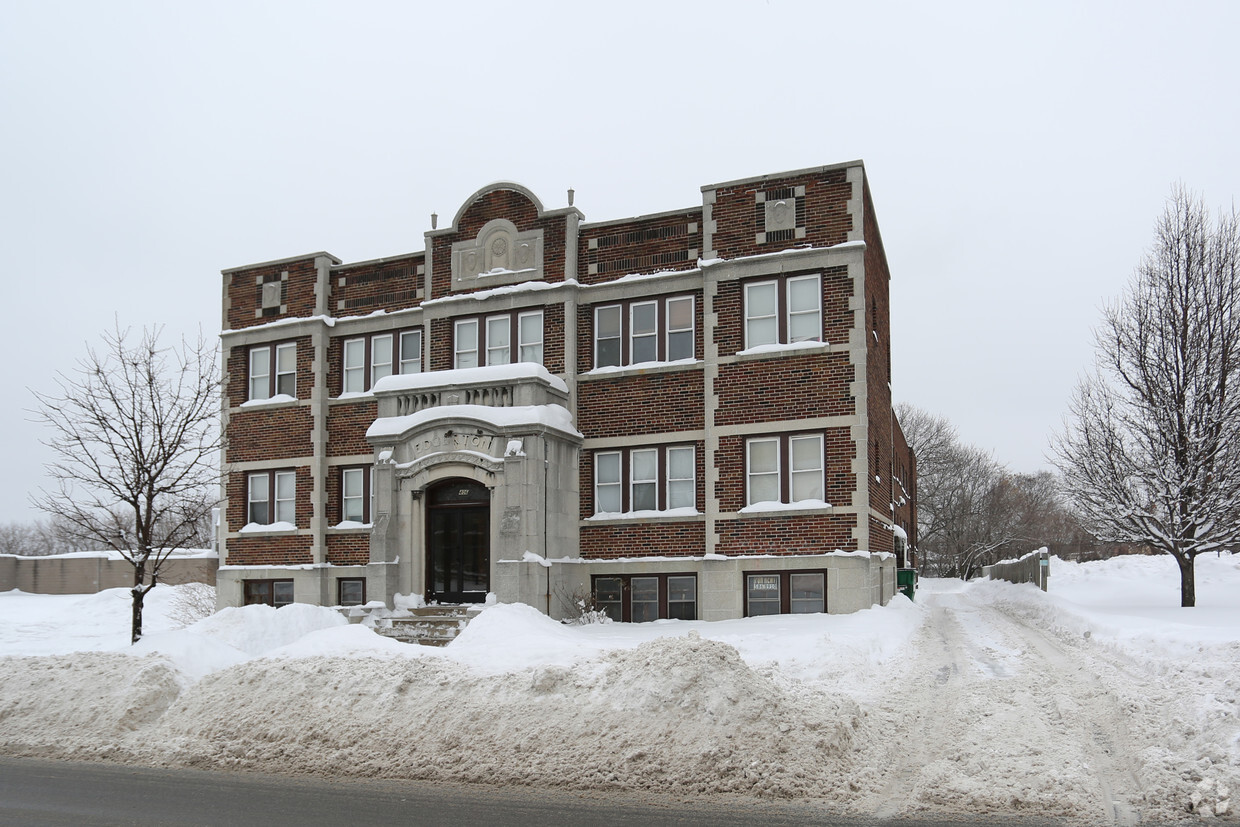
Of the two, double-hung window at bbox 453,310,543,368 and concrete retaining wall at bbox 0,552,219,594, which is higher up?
double-hung window at bbox 453,310,543,368

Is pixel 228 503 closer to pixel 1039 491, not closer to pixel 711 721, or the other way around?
pixel 711 721

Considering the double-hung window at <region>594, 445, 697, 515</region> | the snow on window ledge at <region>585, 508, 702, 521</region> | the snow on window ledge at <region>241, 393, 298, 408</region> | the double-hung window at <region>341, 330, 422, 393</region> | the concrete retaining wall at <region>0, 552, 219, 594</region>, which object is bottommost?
the concrete retaining wall at <region>0, 552, 219, 594</region>

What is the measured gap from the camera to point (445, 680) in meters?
10.4

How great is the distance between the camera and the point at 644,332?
72.4ft

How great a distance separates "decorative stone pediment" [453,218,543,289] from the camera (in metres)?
23.1

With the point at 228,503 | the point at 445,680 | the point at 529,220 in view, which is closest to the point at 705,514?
the point at 529,220

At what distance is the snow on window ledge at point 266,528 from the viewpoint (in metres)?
25.3

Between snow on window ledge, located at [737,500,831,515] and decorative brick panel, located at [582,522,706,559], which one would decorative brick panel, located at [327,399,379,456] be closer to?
decorative brick panel, located at [582,522,706,559]

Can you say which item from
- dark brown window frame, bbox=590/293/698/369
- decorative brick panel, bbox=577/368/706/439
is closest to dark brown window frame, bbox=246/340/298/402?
decorative brick panel, bbox=577/368/706/439

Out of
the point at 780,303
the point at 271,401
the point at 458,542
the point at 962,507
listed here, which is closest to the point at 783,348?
the point at 780,303

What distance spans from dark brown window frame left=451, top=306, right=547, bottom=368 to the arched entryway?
3.38 metres

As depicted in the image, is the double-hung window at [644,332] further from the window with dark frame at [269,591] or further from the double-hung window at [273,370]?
the window with dark frame at [269,591]

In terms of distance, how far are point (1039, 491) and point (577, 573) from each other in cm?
7163

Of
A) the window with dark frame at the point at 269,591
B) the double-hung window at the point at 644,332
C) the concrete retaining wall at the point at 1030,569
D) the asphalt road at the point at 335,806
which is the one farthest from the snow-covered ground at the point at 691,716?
the concrete retaining wall at the point at 1030,569
